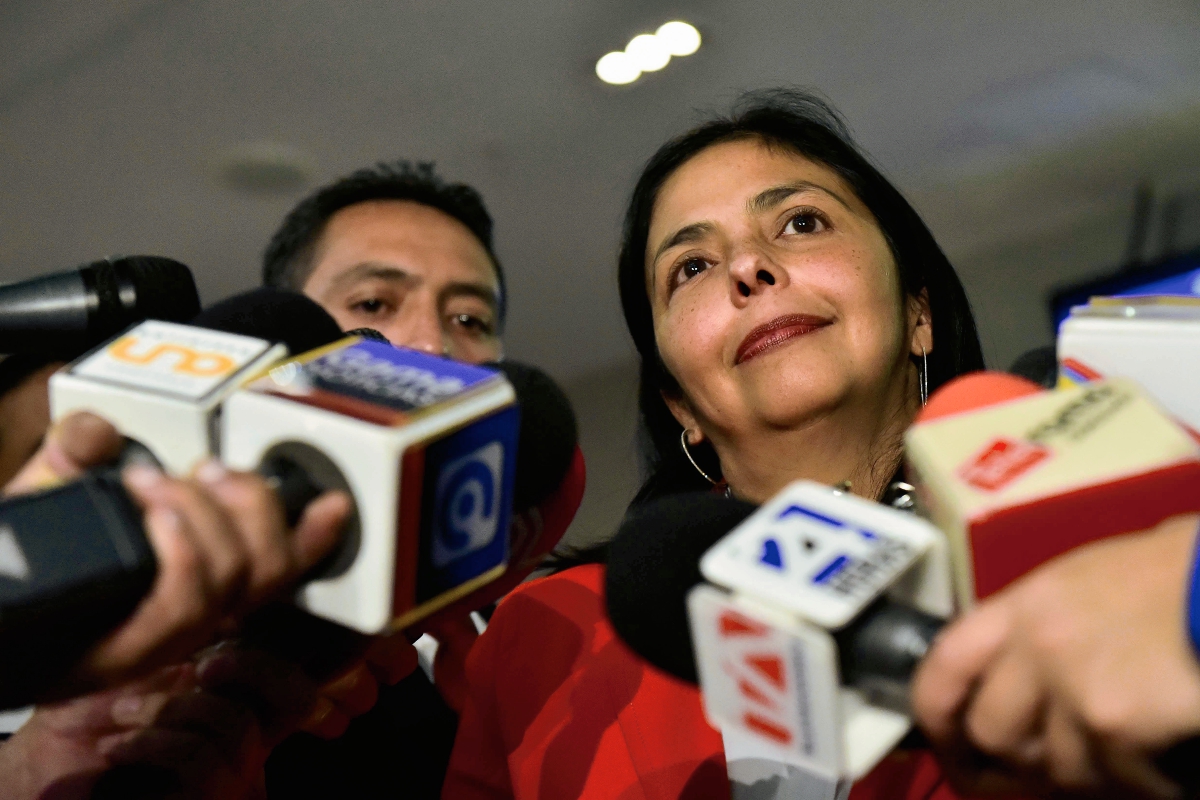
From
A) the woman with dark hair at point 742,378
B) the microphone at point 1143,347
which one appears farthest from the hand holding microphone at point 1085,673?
the woman with dark hair at point 742,378

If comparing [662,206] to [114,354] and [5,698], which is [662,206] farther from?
[5,698]

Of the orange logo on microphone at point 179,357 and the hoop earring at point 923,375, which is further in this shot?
the hoop earring at point 923,375

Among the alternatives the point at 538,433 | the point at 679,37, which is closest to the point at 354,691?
the point at 538,433

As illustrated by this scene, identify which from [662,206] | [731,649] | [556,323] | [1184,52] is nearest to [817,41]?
[1184,52]

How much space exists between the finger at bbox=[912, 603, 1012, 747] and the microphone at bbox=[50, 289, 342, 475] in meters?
0.34

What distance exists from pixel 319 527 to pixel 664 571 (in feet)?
0.60

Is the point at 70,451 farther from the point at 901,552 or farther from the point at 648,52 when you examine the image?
the point at 648,52

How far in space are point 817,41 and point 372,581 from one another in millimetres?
2359

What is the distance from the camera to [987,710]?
1.09ft

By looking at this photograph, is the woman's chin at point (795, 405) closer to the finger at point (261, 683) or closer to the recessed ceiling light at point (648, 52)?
the finger at point (261, 683)

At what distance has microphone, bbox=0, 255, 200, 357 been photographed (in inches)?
21.6

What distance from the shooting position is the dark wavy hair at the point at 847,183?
1.12m

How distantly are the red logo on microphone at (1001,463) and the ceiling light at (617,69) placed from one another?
2212 millimetres

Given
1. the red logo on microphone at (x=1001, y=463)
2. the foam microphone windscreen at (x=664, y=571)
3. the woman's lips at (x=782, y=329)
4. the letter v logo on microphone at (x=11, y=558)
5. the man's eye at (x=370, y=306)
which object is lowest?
the man's eye at (x=370, y=306)
